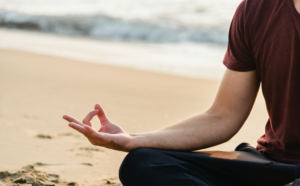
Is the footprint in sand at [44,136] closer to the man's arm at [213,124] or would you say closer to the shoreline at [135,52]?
the man's arm at [213,124]

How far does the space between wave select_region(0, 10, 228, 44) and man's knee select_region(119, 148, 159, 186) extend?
23.1 feet

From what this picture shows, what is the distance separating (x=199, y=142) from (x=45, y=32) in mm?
8717

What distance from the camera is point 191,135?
1.96 m

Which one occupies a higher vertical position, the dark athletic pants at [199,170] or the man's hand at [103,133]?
the man's hand at [103,133]

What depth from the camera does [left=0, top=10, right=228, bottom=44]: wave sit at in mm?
9320

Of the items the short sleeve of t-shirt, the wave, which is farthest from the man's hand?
the wave

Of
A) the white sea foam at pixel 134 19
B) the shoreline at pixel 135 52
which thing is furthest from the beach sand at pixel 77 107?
the white sea foam at pixel 134 19

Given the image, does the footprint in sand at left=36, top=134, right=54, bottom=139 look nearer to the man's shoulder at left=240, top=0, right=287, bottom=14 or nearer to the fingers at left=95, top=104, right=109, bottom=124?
the fingers at left=95, top=104, right=109, bottom=124

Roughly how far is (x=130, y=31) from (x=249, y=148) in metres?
8.27

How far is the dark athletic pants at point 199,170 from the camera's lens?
1.75m

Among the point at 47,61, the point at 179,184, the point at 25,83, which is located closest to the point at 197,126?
the point at 179,184

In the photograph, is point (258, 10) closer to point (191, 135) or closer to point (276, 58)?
point (276, 58)

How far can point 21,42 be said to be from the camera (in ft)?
25.7

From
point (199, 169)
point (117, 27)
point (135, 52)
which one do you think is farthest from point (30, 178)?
point (117, 27)
